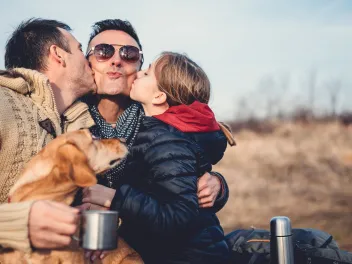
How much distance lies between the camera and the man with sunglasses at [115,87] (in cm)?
445

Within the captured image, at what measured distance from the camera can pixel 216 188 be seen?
4.12 m

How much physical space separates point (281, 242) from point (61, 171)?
182cm

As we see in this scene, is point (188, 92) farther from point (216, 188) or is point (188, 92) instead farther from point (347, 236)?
point (347, 236)

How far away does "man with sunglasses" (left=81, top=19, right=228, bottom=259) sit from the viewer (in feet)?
14.6

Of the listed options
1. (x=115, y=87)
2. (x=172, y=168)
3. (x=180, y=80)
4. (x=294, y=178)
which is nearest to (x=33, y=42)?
(x=115, y=87)

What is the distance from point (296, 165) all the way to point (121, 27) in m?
11.3

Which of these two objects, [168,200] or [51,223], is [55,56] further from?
[51,223]

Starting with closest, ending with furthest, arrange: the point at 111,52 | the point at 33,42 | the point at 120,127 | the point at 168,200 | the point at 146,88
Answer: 1. the point at 168,200
2. the point at 146,88
3. the point at 33,42
4. the point at 120,127
5. the point at 111,52

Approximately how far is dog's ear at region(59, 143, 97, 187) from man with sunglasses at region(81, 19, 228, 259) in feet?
4.27

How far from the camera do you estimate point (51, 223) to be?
2828mm

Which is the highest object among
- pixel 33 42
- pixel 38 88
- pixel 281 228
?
pixel 33 42

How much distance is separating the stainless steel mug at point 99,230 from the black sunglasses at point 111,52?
241cm

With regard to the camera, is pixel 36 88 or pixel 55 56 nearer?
pixel 36 88

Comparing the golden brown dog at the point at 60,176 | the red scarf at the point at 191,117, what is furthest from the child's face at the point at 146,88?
the golden brown dog at the point at 60,176
